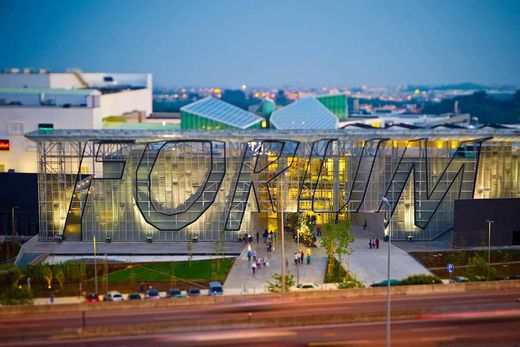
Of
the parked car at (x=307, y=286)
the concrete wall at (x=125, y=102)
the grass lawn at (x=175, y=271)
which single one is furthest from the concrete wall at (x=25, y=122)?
the parked car at (x=307, y=286)

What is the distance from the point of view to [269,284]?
4784 cm

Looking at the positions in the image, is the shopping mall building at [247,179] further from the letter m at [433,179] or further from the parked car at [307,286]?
the parked car at [307,286]

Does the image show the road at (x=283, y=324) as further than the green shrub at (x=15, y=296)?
No

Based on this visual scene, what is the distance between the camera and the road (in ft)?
118

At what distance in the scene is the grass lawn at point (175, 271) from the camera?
49.8 m

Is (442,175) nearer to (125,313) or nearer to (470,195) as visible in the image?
(470,195)

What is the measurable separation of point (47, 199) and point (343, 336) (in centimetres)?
3151

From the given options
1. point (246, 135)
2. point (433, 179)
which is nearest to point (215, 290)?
point (246, 135)

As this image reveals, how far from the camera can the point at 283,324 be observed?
38094 millimetres

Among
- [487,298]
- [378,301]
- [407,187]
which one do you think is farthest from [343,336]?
[407,187]

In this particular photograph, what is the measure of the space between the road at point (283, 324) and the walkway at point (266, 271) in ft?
15.3

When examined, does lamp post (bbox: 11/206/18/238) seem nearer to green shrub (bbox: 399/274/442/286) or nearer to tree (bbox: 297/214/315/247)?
tree (bbox: 297/214/315/247)

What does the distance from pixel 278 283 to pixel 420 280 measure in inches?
312

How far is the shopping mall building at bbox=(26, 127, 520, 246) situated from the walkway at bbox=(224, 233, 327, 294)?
478 cm
